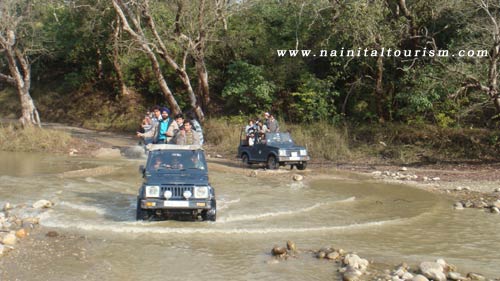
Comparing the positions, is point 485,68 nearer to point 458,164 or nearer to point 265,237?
point 458,164

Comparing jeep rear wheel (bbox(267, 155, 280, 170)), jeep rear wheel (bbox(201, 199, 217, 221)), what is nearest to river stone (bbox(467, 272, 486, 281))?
jeep rear wheel (bbox(201, 199, 217, 221))

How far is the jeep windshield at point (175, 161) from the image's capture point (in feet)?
37.9

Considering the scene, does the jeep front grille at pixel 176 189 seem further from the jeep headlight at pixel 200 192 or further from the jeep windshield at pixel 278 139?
the jeep windshield at pixel 278 139

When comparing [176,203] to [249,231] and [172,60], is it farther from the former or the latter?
[172,60]

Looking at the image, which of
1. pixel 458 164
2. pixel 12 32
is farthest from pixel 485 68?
pixel 12 32

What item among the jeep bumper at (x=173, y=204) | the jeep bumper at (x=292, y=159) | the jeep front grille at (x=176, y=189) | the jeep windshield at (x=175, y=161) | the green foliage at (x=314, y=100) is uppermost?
the green foliage at (x=314, y=100)

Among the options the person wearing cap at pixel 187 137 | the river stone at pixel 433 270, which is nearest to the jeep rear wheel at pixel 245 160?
the person wearing cap at pixel 187 137

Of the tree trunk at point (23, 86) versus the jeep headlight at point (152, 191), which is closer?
the jeep headlight at point (152, 191)

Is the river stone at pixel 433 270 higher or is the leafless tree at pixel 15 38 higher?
the leafless tree at pixel 15 38

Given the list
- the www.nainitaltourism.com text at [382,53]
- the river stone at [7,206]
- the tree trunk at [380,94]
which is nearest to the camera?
the river stone at [7,206]

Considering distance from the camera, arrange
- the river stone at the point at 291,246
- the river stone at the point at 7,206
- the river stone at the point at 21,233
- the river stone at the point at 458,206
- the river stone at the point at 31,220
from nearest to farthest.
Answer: the river stone at the point at 291,246, the river stone at the point at 21,233, the river stone at the point at 31,220, the river stone at the point at 7,206, the river stone at the point at 458,206

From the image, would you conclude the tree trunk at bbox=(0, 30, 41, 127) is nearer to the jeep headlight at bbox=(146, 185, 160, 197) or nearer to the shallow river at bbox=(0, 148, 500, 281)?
the shallow river at bbox=(0, 148, 500, 281)

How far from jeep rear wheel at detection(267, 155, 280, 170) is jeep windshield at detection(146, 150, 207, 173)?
25.4ft

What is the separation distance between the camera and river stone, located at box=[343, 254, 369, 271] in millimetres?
8539
